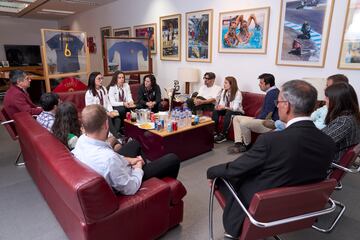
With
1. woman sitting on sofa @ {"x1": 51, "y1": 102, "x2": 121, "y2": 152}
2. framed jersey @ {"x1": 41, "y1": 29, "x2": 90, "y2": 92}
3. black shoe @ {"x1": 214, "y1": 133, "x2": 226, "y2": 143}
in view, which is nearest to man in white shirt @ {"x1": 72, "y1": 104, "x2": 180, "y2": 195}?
woman sitting on sofa @ {"x1": 51, "y1": 102, "x2": 121, "y2": 152}

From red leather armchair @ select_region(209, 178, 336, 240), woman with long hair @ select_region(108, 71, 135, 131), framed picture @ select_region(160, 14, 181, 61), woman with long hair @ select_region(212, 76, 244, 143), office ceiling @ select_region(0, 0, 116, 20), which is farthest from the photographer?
office ceiling @ select_region(0, 0, 116, 20)

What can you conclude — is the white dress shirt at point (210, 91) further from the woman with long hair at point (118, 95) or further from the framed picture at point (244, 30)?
the woman with long hair at point (118, 95)

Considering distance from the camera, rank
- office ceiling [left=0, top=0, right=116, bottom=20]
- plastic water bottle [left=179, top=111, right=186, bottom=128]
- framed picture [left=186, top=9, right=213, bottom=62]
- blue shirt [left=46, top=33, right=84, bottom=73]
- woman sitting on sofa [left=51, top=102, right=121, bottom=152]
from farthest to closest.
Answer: office ceiling [left=0, top=0, right=116, bottom=20] < framed picture [left=186, top=9, right=213, bottom=62] < blue shirt [left=46, top=33, right=84, bottom=73] < plastic water bottle [left=179, top=111, right=186, bottom=128] < woman sitting on sofa [left=51, top=102, right=121, bottom=152]

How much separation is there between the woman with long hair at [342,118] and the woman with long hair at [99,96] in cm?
292

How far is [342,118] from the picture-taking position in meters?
1.95

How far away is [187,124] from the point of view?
3.37 meters

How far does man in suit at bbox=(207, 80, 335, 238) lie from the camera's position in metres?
1.27

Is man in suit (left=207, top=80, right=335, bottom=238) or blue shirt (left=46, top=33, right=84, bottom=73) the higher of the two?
blue shirt (left=46, top=33, right=84, bottom=73)

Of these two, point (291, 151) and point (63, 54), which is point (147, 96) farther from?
point (291, 151)

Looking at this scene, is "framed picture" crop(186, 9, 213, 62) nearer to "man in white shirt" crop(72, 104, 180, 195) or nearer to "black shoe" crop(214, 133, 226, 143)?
"black shoe" crop(214, 133, 226, 143)

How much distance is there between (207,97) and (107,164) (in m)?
3.35

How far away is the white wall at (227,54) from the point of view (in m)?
3.35

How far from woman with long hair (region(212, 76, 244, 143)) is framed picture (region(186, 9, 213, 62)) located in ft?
3.28

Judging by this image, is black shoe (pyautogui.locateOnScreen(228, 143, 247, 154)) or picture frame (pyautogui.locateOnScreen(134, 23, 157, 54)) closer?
black shoe (pyautogui.locateOnScreen(228, 143, 247, 154))
